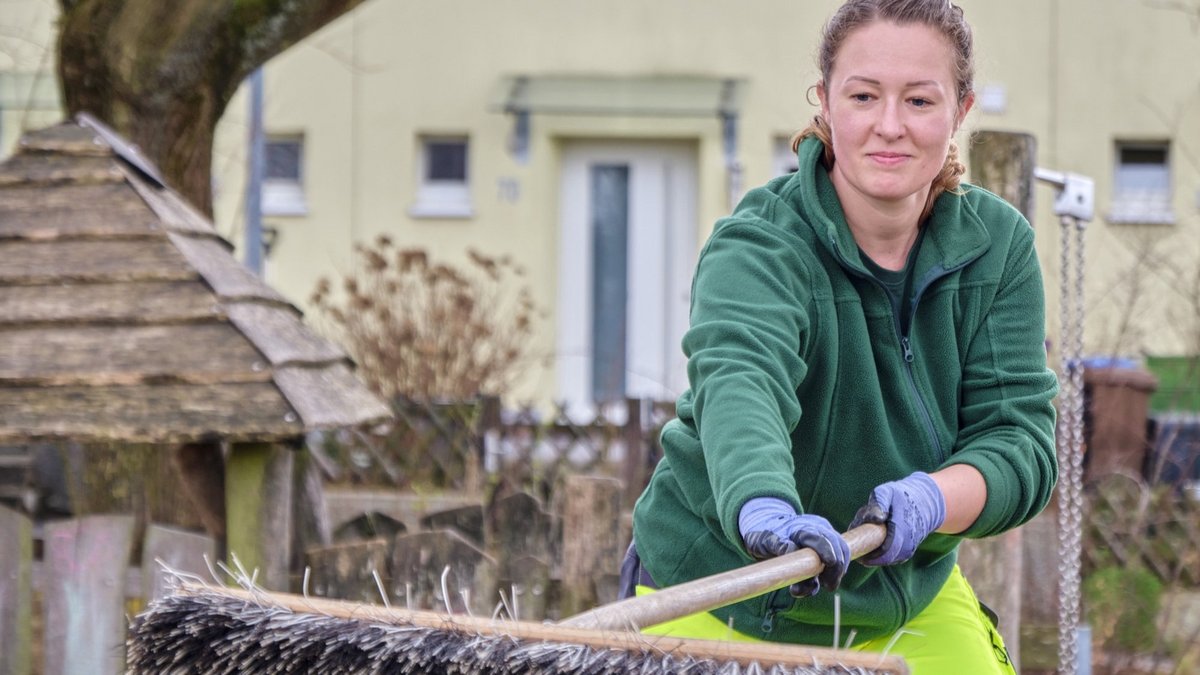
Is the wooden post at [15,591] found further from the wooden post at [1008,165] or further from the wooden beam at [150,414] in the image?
the wooden post at [1008,165]

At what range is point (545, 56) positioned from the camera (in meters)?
13.0

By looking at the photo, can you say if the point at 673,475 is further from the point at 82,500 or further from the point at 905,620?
the point at 82,500

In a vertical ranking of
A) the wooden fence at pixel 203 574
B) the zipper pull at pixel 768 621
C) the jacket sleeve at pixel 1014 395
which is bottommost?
the wooden fence at pixel 203 574

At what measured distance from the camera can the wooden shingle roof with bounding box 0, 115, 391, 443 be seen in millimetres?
4008

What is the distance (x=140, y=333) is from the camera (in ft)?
13.6

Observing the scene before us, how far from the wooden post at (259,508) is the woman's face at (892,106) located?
2.29 metres

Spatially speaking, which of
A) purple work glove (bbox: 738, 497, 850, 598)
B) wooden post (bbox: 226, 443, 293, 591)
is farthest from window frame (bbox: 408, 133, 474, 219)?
purple work glove (bbox: 738, 497, 850, 598)

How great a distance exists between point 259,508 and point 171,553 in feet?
0.85

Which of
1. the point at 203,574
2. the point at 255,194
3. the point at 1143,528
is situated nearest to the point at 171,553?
the point at 203,574

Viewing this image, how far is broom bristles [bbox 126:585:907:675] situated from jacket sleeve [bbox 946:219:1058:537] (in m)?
0.69

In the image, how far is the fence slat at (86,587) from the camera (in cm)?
413

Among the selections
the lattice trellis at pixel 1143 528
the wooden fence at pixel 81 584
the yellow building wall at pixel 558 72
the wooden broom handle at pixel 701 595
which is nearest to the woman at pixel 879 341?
the wooden broom handle at pixel 701 595

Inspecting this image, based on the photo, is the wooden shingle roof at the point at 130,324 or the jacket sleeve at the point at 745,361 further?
the wooden shingle roof at the point at 130,324

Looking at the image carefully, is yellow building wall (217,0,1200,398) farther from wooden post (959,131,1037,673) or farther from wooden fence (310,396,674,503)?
wooden post (959,131,1037,673)
